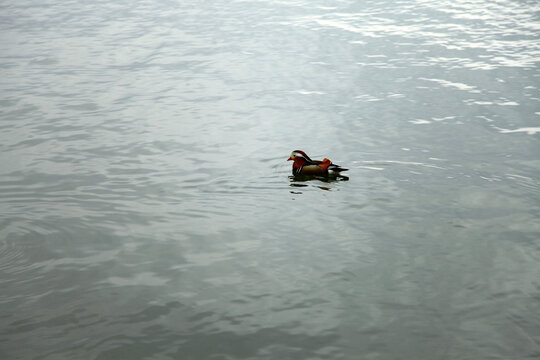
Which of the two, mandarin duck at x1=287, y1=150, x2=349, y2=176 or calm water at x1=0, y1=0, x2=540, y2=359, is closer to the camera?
calm water at x1=0, y1=0, x2=540, y2=359

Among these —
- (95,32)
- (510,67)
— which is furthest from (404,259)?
(95,32)

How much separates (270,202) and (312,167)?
3.45 ft

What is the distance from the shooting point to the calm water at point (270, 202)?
7047 mm

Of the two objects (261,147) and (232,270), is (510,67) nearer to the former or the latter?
(261,147)

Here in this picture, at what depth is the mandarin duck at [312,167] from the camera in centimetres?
1086

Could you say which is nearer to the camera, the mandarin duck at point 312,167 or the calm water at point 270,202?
the calm water at point 270,202

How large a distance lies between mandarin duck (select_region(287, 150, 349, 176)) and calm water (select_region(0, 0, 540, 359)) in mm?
230

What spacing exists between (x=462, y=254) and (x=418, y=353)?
2324 mm

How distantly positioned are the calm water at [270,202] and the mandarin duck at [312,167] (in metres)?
0.23

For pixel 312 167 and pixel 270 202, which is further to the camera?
pixel 312 167

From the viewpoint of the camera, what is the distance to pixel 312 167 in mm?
10953

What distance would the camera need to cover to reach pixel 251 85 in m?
17.0

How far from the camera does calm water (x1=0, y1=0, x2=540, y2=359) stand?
705cm

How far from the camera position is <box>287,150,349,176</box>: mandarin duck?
10859 mm
